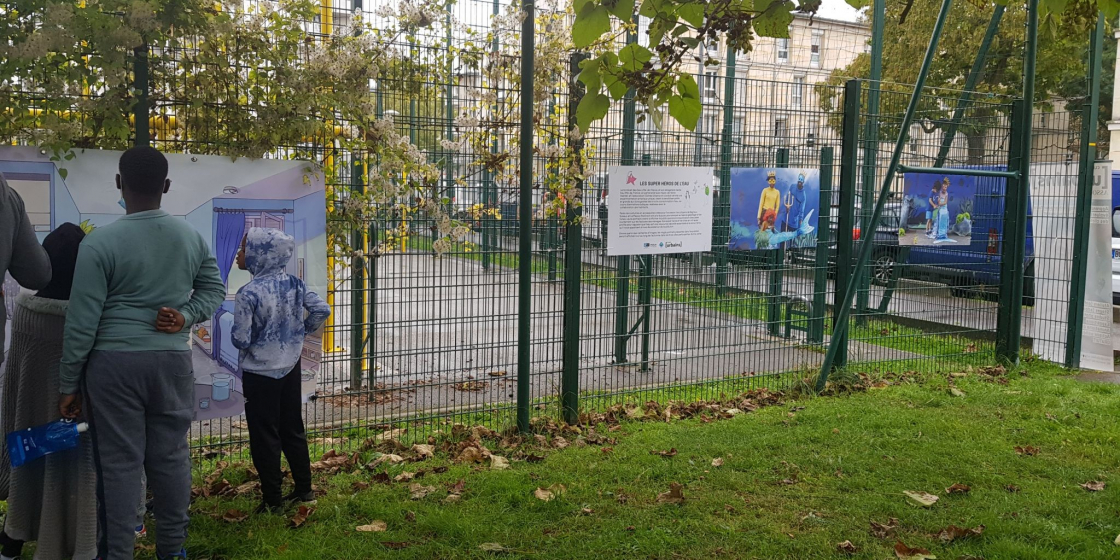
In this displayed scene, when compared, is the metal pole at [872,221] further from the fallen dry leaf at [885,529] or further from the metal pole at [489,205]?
the metal pole at [489,205]

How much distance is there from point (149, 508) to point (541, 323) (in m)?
2.84

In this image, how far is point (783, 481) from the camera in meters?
5.55

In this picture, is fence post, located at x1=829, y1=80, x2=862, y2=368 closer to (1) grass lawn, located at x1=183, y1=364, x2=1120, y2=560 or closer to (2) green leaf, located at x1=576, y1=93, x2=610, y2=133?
(1) grass lawn, located at x1=183, y1=364, x2=1120, y2=560

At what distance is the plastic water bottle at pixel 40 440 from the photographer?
372cm

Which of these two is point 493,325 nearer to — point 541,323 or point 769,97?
point 541,323

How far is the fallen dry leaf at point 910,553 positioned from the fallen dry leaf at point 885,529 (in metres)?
0.17

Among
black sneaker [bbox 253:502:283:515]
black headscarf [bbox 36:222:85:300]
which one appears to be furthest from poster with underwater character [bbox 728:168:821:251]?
black headscarf [bbox 36:222:85:300]

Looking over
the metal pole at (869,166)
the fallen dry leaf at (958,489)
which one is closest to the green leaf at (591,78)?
the fallen dry leaf at (958,489)

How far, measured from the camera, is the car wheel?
8750mm

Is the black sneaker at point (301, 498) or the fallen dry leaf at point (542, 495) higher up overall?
the black sneaker at point (301, 498)

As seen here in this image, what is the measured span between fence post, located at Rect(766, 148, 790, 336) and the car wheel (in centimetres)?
118

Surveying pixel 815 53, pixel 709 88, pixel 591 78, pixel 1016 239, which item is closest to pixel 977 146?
pixel 1016 239

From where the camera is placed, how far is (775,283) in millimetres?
8086

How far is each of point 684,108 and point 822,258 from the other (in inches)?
200
